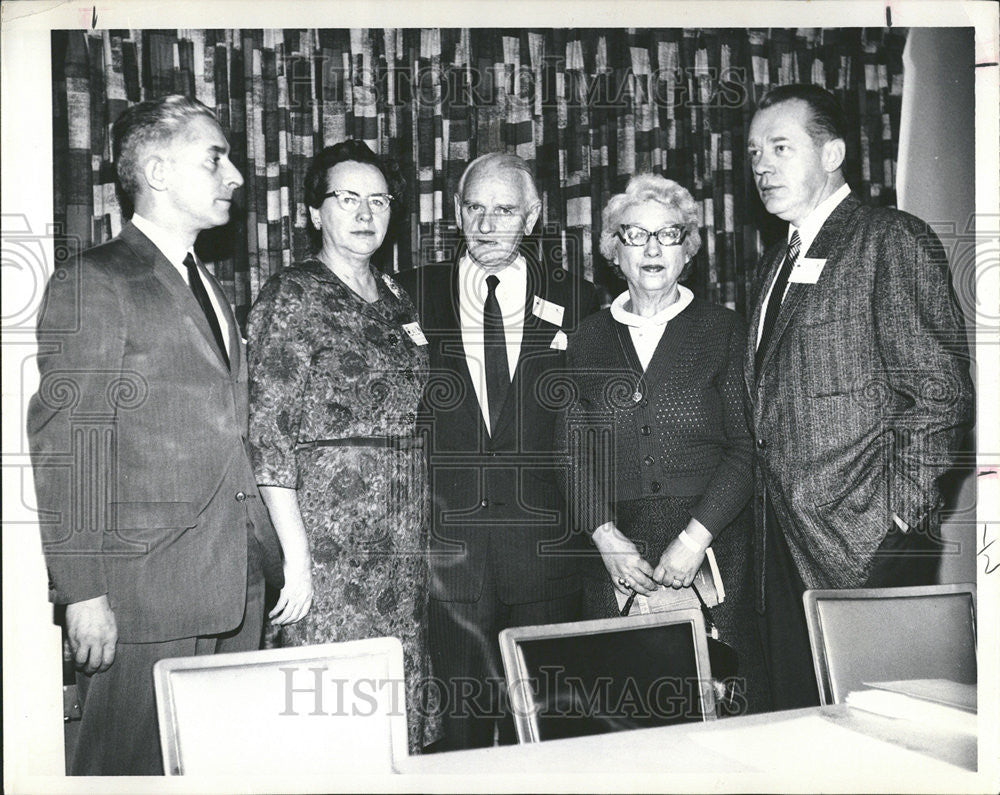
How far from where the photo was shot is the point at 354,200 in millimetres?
2643

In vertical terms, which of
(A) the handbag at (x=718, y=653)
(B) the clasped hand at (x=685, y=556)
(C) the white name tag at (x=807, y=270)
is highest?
(C) the white name tag at (x=807, y=270)

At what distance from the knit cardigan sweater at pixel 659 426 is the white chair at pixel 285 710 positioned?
88 centimetres

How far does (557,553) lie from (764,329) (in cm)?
91

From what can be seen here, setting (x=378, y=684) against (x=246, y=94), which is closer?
(x=378, y=684)

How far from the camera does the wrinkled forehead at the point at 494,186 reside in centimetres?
270

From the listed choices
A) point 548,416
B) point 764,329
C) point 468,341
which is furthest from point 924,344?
point 468,341

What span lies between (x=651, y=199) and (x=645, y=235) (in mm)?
113

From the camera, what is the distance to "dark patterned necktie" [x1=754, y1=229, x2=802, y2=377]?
2664 mm

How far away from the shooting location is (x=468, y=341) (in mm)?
2682

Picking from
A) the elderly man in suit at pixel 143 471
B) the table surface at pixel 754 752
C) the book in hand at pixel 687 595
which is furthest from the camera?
the book in hand at pixel 687 595

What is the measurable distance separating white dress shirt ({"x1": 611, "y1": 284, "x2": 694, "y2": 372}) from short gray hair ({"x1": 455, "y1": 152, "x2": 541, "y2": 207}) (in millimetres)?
412

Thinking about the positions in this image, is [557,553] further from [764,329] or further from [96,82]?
[96,82]

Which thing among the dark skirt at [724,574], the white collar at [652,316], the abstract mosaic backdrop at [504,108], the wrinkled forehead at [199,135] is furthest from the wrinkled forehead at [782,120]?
the wrinkled forehead at [199,135]

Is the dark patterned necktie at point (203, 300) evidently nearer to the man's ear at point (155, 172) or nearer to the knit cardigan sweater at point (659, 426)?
the man's ear at point (155, 172)
